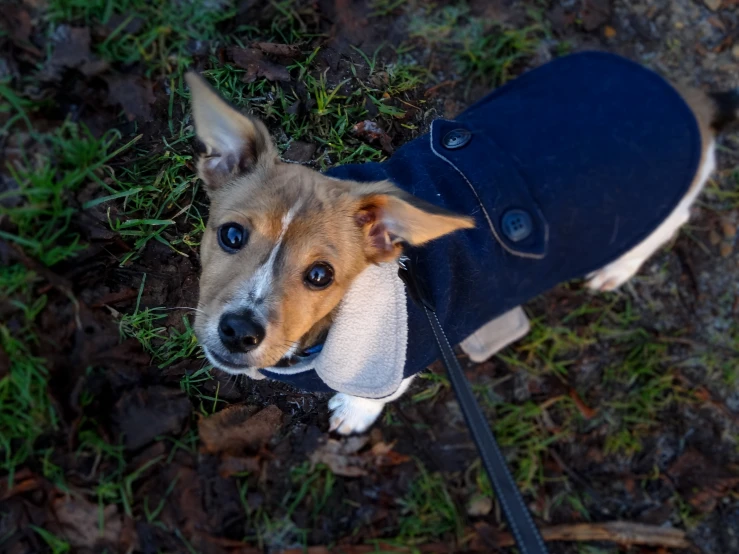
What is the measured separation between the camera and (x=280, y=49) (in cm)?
238

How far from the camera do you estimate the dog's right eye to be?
2.92m

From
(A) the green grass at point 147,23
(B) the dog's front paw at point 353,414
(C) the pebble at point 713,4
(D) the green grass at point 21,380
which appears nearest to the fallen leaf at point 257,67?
(A) the green grass at point 147,23

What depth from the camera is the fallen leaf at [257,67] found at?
229 cm

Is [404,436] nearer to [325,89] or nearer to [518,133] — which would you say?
[518,133]

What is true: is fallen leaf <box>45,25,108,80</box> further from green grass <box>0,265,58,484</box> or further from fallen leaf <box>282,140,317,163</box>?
fallen leaf <box>282,140,317,163</box>

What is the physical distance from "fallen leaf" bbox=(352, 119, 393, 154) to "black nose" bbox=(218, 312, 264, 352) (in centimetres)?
94

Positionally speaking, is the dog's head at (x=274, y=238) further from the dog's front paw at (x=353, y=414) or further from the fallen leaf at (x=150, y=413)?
the dog's front paw at (x=353, y=414)

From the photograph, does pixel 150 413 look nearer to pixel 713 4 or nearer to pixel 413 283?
pixel 413 283

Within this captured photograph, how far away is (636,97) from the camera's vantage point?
3.75 m

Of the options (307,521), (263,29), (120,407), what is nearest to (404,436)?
(307,521)

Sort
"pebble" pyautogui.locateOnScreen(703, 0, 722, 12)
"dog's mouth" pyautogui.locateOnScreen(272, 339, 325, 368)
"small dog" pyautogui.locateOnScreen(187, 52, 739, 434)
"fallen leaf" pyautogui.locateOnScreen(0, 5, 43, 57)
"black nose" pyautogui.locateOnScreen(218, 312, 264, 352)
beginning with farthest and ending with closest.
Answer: "pebble" pyautogui.locateOnScreen(703, 0, 722, 12) → "fallen leaf" pyautogui.locateOnScreen(0, 5, 43, 57) → "dog's mouth" pyautogui.locateOnScreen(272, 339, 325, 368) → "small dog" pyautogui.locateOnScreen(187, 52, 739, 434) → "black nose" pyautogui.locateOnScreen(218, 312, 264, 352)

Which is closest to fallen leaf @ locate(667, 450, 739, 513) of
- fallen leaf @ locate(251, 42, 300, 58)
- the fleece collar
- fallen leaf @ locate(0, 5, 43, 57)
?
the fleece collar

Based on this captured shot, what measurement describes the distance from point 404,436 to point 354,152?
2.48 m

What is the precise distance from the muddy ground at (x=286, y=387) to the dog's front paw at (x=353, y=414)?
15 cm
